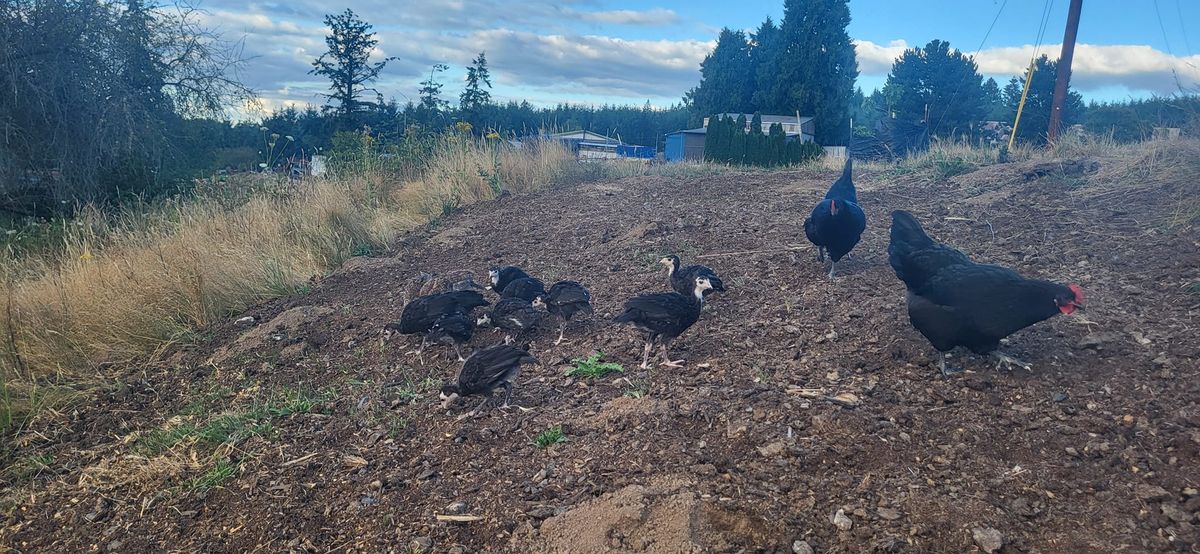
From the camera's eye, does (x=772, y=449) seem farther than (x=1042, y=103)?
No

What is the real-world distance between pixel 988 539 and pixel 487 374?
261 centimetres

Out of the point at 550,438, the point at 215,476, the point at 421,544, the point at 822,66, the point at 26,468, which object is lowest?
the point at 26,468

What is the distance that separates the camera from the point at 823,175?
1197cm

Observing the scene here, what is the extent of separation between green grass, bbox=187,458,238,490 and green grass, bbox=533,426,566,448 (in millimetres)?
1677

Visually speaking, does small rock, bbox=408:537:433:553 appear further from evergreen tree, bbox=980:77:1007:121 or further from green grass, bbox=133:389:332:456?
evergreen tree, bbox=980:77:1007:121

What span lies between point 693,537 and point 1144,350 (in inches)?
123

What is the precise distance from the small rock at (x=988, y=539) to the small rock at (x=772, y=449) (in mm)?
852

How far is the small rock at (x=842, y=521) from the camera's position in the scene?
2.63 metres

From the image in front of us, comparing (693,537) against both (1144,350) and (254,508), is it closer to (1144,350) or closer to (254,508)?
(254,508)

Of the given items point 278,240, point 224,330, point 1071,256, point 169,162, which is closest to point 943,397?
point 1071,256

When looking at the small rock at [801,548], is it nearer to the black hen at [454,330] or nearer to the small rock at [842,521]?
the small rock at [842,521]

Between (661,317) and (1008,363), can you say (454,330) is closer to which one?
(661,317)

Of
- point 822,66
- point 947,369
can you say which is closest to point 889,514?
point 947,369

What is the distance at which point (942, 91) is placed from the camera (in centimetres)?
3344
